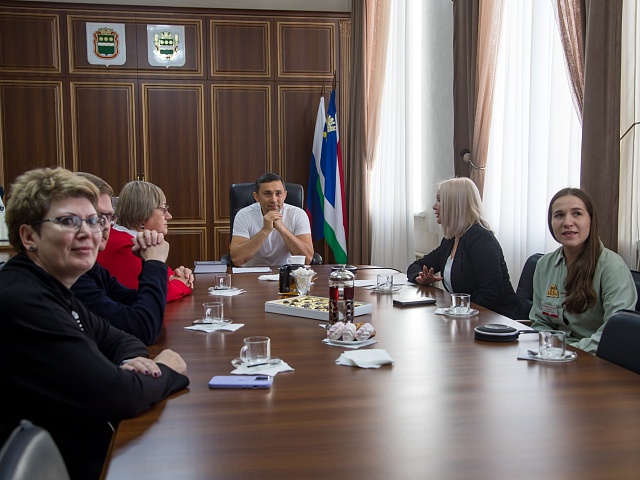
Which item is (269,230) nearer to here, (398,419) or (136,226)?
(136,226)

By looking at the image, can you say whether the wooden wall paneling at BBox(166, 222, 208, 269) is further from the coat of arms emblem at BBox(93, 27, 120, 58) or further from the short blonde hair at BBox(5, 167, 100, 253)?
the short blonde hair at BBox(5, 167, 100, 253)

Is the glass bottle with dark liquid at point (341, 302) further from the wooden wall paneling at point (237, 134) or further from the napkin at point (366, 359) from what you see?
the wooden wall paneling at point (237, 134)

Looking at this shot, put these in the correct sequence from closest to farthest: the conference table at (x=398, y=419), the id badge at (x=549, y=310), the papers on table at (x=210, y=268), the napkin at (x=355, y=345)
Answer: the conference table at (x=398, y=419) → the napkin at (x=355, y=345) → the id badge at (x=549, y=310) → the papers on table at (x=210, y=268)

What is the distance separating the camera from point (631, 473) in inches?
46.6

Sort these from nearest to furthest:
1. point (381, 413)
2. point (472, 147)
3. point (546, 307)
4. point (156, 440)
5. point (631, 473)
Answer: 1. point (631, 473)
2. point (156, 440)
3. point (381, 413)
4. point (546, 307)
5. point (472, 147)

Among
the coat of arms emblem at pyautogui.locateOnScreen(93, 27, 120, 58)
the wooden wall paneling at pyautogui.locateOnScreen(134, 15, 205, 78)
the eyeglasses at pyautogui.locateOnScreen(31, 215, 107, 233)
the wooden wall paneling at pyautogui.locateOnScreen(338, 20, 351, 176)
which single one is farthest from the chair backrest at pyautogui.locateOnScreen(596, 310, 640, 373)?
the coat of arms emblem at pyautogui.locateOnScreen(93, 27, 120, 58)

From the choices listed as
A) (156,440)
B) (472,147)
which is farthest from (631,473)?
(472,147)

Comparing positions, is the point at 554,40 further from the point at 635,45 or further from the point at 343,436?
the point at 343,436

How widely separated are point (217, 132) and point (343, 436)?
5.99 meters

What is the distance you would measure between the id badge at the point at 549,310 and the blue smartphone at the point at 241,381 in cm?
147

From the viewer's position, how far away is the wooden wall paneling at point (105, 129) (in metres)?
6.84

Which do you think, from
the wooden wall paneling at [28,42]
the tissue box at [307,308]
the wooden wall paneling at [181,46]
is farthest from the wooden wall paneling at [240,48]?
the tissue box at [307,308]

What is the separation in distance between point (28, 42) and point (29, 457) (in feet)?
22.1

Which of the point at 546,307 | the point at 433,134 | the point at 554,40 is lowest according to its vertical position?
the point at 546,307
